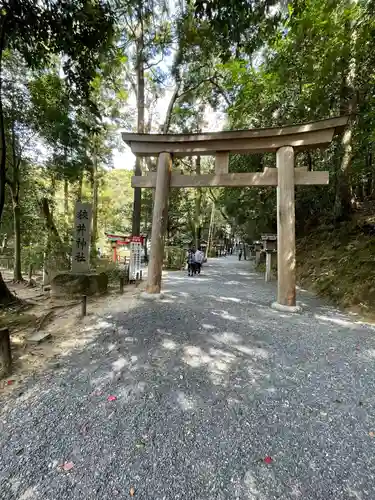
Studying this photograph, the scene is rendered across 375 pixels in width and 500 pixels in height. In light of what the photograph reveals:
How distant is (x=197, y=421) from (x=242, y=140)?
545 centimetres

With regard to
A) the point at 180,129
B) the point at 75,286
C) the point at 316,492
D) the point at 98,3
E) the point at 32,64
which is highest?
the point at 180,129

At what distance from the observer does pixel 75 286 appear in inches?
264

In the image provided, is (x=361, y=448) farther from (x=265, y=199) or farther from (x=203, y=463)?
(x=265, y=199)

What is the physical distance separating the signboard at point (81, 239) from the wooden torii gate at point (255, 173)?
2.06m

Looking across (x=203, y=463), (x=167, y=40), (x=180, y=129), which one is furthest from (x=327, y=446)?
(x=180, y=129)

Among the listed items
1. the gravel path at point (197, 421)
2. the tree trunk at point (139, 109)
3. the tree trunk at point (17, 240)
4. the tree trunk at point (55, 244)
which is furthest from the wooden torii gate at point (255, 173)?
the tree trunk at point (17, 240)

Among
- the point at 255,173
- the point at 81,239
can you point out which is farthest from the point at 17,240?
the point at 255,173

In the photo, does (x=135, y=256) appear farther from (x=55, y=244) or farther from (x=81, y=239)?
(x=55, y=244)

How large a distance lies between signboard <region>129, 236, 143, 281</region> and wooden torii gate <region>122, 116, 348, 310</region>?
301 cm

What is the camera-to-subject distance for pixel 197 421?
2068 mm

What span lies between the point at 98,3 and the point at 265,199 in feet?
31.8

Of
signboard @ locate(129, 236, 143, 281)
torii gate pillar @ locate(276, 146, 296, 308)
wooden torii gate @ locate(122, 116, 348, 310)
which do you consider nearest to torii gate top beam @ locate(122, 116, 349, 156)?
wooden torii gate @ locate(122, 116, 348, 310)

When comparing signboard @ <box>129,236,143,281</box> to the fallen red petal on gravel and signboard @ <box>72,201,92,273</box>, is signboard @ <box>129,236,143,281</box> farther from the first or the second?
the fallen red petal on gravel

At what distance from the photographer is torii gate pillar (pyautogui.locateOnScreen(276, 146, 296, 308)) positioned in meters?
5.06
